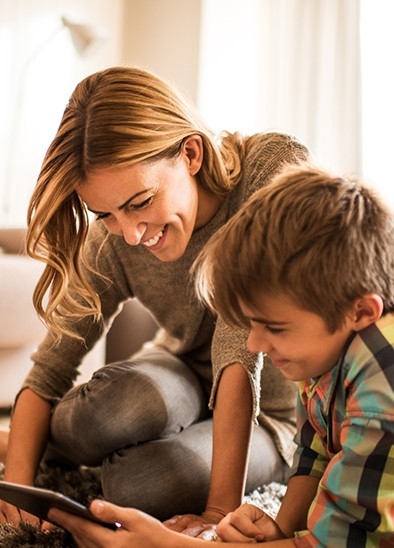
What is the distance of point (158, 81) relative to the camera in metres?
1.33

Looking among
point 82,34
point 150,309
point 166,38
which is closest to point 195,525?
point 150,309

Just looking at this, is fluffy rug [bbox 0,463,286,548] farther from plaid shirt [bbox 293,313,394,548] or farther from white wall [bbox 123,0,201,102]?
white wall [bbox 123,0,201,102]

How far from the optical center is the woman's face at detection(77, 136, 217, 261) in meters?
1.25

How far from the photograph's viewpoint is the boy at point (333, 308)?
871mm

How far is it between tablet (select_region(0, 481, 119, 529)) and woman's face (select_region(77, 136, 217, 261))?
1.42 feet

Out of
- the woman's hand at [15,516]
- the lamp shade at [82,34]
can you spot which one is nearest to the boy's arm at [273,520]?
the woman's hand at [15,516]

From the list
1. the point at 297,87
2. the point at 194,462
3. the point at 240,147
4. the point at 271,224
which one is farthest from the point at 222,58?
the point at 271,224

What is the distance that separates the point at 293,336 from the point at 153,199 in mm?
446

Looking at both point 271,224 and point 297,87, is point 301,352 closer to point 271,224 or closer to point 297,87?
point 271,224

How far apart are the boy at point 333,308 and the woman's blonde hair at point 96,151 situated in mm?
355

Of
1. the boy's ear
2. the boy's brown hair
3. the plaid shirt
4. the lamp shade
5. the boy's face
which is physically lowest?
the plaid shirt

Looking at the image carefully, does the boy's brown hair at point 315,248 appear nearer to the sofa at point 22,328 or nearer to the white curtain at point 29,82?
the sofa at point 22,328

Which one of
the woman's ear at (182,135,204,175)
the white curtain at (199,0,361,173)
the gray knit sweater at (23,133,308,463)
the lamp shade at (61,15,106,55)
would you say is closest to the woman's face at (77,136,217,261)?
the woman's ear at (182,135,204,175)

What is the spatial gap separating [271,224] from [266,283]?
7 cm
